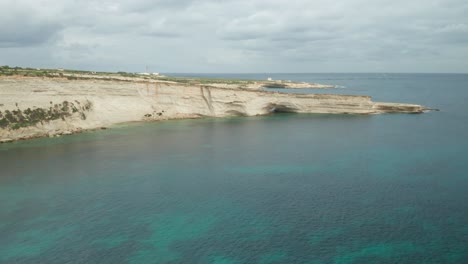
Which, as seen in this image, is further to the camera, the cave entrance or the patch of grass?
the cave entrance

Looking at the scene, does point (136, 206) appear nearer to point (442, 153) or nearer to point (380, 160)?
point (380, 160)

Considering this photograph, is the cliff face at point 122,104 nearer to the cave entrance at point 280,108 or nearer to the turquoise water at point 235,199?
the cave entrance at point 280,108

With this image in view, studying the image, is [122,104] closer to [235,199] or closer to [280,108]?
[280,108]

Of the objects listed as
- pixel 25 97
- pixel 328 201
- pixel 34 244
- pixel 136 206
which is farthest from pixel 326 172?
pixel 25 97

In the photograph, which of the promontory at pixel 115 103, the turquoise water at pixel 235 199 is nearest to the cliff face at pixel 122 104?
the promontory at pixel 115 103

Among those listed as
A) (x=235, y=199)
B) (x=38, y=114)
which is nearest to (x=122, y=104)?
(x=38, y=114)

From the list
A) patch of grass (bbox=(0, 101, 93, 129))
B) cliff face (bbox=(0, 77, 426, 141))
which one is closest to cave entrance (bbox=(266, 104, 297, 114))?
cliff face (bbox=(0, 77, 426, 141))

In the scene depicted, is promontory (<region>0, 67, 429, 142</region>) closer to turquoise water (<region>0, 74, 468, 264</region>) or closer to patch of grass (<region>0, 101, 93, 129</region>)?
patch of grass (<region>0, 101, 93, 129</region>)
